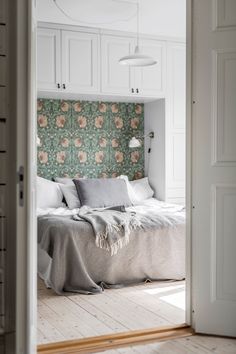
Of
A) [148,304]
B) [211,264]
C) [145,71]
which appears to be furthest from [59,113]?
[211,264]

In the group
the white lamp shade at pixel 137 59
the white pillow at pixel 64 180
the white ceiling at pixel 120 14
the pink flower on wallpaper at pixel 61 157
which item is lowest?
the white pillow at pixel 64 180

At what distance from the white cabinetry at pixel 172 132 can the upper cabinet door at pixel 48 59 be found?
1399 millimetres

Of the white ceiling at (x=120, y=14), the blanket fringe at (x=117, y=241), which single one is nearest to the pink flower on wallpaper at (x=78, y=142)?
the white ceiling at (x=120, y=14)

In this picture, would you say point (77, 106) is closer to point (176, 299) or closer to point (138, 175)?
point (138, 175)

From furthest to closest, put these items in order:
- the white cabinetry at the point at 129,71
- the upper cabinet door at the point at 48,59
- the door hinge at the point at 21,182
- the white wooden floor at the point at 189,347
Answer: the white cabinetry at the point at 129,71 → the upper cabinet door at the point at 48,59 → the white wooden floor at the point at 189,347 → the door hinge at the point at 21,182

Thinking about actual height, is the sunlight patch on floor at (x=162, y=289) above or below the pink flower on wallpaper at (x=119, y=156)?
below

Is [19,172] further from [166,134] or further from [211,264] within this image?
[166,134]

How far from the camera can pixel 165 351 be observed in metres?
2.97

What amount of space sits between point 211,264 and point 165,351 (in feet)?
2.00

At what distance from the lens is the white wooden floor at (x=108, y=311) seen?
338cm

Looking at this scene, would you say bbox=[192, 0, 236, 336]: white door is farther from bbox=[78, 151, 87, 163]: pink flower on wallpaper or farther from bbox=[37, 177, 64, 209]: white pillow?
bbox=[78, 151, 87, 163]: pink flower on wallpaper

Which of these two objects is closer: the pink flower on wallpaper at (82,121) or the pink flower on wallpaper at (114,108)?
the pink flower on wallpaper at (82,121)

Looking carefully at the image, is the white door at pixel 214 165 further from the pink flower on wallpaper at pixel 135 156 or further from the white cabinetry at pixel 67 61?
the pink flower on wallpaper at pixel 135 156

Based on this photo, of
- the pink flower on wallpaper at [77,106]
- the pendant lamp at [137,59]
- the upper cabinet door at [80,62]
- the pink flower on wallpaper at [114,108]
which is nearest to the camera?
the pendant lamp at [137,59]
